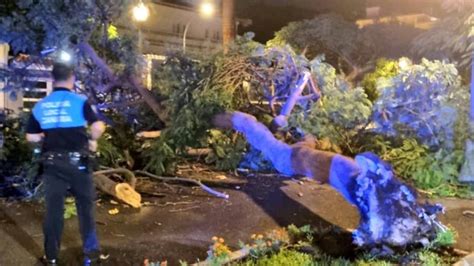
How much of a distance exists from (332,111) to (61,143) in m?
5.44

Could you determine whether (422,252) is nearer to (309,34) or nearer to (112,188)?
(112,188)

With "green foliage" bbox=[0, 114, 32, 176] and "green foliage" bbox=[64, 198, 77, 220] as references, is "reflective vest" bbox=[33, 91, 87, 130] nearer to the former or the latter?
"green foliage" bbox=[64, 198, 77, 220]

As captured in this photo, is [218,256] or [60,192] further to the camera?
[218,256]

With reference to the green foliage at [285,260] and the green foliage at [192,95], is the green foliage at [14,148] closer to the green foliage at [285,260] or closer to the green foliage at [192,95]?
the green foliage at [192,95]

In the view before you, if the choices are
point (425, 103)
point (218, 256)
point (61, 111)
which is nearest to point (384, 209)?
point (218, 256)

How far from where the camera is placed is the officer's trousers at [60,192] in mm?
4054

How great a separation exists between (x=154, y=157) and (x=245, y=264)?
13.7 feet

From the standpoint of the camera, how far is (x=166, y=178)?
26.9ft

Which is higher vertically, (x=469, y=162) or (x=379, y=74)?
(x=379, y=74)

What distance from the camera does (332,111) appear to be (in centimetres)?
866

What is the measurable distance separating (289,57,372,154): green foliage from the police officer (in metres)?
4.86

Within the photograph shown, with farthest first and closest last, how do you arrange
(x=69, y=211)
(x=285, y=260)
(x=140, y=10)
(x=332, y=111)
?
(x=332, y=111)
(x=140, y=10)
(x=69, y=211)
(x=285, y=260)

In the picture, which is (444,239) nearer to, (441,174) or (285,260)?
(285,260)

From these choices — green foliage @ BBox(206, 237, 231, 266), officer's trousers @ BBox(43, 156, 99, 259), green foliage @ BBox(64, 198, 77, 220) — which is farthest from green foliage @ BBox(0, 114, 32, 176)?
green foliage @ BBox(206, 237, 231, 266)
